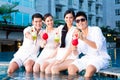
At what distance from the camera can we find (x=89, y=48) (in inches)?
228

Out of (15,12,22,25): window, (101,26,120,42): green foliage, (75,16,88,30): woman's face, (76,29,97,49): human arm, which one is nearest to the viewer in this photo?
(76,29,97,49): human arm

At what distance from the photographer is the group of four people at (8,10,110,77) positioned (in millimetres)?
5664

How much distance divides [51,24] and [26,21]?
2495 cm

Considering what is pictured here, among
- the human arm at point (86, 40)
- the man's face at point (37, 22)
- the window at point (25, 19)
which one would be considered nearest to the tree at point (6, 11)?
the window at point (25, 19)

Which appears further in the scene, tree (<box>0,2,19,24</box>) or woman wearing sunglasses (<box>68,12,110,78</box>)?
tree (<box>0,2,19,24</box>)

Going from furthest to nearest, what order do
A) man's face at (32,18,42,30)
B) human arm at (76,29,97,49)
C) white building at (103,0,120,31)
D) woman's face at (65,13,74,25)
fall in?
white building at (103,0,120,31)
man's face at (32,18,42,30)
woman's face at (65,13,74,25)
human arm at (76,29,97,49)

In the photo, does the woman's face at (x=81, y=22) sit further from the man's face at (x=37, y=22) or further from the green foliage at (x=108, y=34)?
the green foliage at (x=108, y=34)

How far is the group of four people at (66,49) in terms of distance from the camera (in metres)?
5.66

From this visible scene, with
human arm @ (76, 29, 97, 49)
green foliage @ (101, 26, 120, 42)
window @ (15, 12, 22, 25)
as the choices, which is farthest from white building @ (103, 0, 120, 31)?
human arm @ (76, 29, 97, 49)

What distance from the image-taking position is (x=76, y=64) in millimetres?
5891

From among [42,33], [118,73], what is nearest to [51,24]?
[42,33]

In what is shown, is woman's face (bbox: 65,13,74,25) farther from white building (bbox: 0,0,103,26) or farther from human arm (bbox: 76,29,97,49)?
white building (bbox: 0,0,103,26)

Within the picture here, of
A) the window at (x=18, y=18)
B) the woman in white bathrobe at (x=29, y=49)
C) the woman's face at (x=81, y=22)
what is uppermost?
the window at (x=18, y=18)

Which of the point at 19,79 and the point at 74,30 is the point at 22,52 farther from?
the point at 74,30
